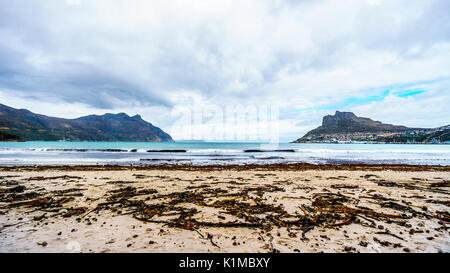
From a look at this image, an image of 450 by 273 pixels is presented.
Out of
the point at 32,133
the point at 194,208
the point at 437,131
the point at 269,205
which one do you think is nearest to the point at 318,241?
the point at 269,205

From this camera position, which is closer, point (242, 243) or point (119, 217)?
point (242, 243)

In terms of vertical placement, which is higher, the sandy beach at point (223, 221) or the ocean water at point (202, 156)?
the sandy beach at point (223, 221)

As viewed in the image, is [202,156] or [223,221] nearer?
[223,221]

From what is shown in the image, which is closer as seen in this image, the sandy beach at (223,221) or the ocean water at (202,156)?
the sandy beach at (223,221)

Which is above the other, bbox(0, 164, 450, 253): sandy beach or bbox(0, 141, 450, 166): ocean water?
bbox(0, 164, 450, 253): sandy beach

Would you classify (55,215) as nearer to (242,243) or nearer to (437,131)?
(242,243)

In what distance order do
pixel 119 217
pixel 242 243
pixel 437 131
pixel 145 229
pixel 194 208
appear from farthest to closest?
pixel 437 131
pixel 194 208
pixel 119 217
pixel 145 229
pixel 242 243

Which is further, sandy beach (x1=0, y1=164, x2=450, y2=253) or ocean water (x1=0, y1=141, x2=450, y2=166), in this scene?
ocean water (x1=0, y1=141, x2=450, y2=166)

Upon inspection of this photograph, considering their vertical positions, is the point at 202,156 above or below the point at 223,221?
below
